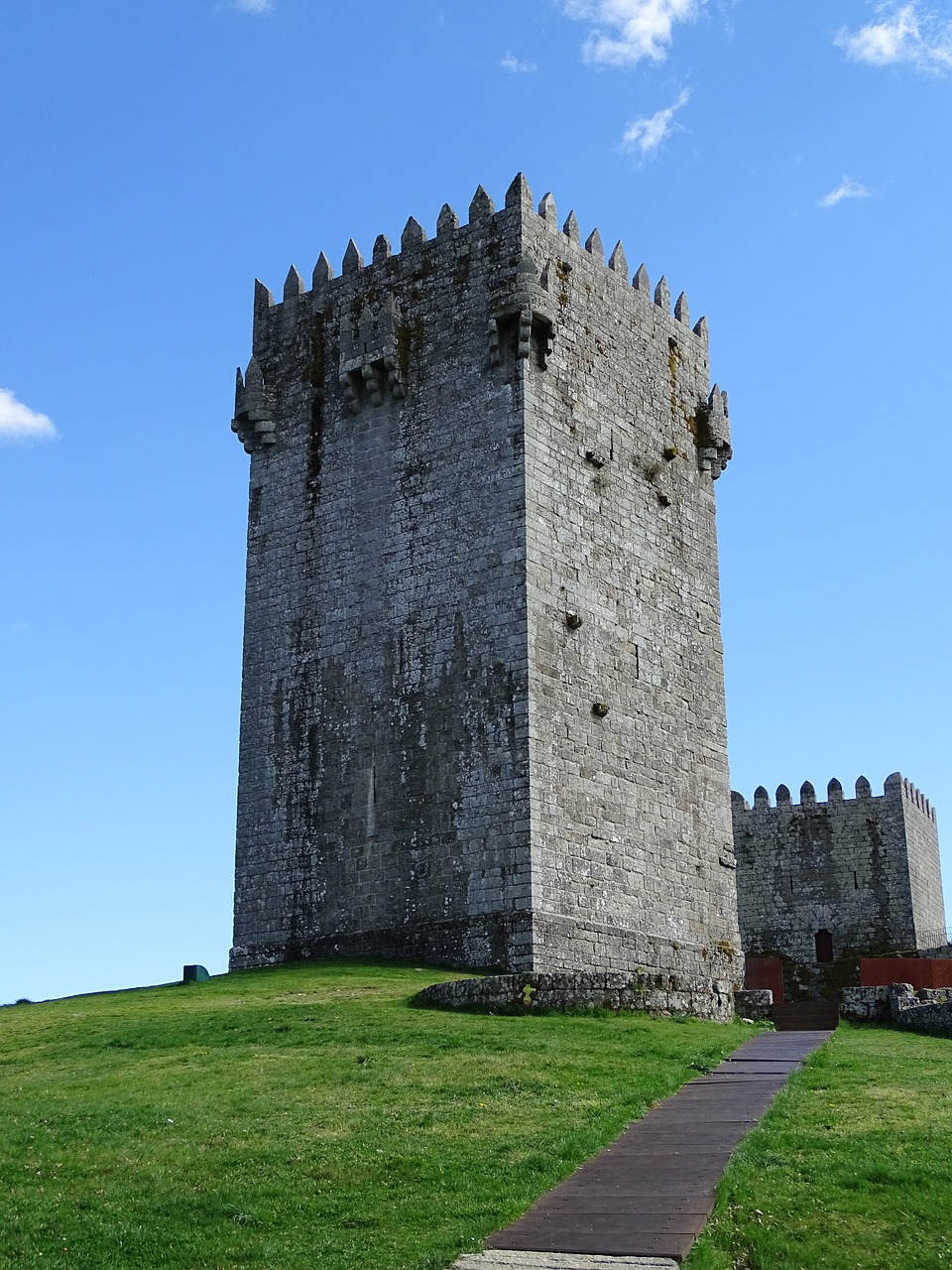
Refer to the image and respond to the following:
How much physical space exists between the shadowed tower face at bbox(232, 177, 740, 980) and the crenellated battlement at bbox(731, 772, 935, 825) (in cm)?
1197

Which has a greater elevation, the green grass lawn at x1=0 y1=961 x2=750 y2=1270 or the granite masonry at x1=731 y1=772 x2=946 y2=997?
the granite masonry at x1=731 y1=772 x2=946 y2=997

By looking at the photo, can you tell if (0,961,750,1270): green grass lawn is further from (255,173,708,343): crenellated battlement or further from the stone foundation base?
(255,173,708,343): crenellated battlement

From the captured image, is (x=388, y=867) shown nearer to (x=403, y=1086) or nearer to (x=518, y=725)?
(x=518, y=725)

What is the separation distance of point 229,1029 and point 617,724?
995cm

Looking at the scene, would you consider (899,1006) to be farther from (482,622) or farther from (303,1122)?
(303,1122)

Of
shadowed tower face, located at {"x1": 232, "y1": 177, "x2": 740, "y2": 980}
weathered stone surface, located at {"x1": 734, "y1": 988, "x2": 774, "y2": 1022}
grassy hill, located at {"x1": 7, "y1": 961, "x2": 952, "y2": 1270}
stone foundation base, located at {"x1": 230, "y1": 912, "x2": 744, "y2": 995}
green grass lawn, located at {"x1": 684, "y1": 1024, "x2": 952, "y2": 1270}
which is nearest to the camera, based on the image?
A: green grass lawn, located at {"x1": 684, "y1": 1024, "x2": 952, "y2": 1270}

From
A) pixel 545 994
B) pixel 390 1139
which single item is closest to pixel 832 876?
pixel 545 994

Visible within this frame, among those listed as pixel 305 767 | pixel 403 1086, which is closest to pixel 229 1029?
pixel 403 1086

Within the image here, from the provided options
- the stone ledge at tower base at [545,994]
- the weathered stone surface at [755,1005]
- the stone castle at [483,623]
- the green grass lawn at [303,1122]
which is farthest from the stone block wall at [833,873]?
the green grass lawn at [303,1122]

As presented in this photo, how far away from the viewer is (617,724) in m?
27.6

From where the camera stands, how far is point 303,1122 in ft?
48.6

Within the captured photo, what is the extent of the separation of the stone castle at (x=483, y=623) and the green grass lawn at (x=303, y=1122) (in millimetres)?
3724

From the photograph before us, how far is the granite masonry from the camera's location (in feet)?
133

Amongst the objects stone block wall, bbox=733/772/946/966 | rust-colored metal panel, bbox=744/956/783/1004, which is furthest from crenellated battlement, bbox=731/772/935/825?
rust-colored metal panel, bbox=744/956/783/1004
